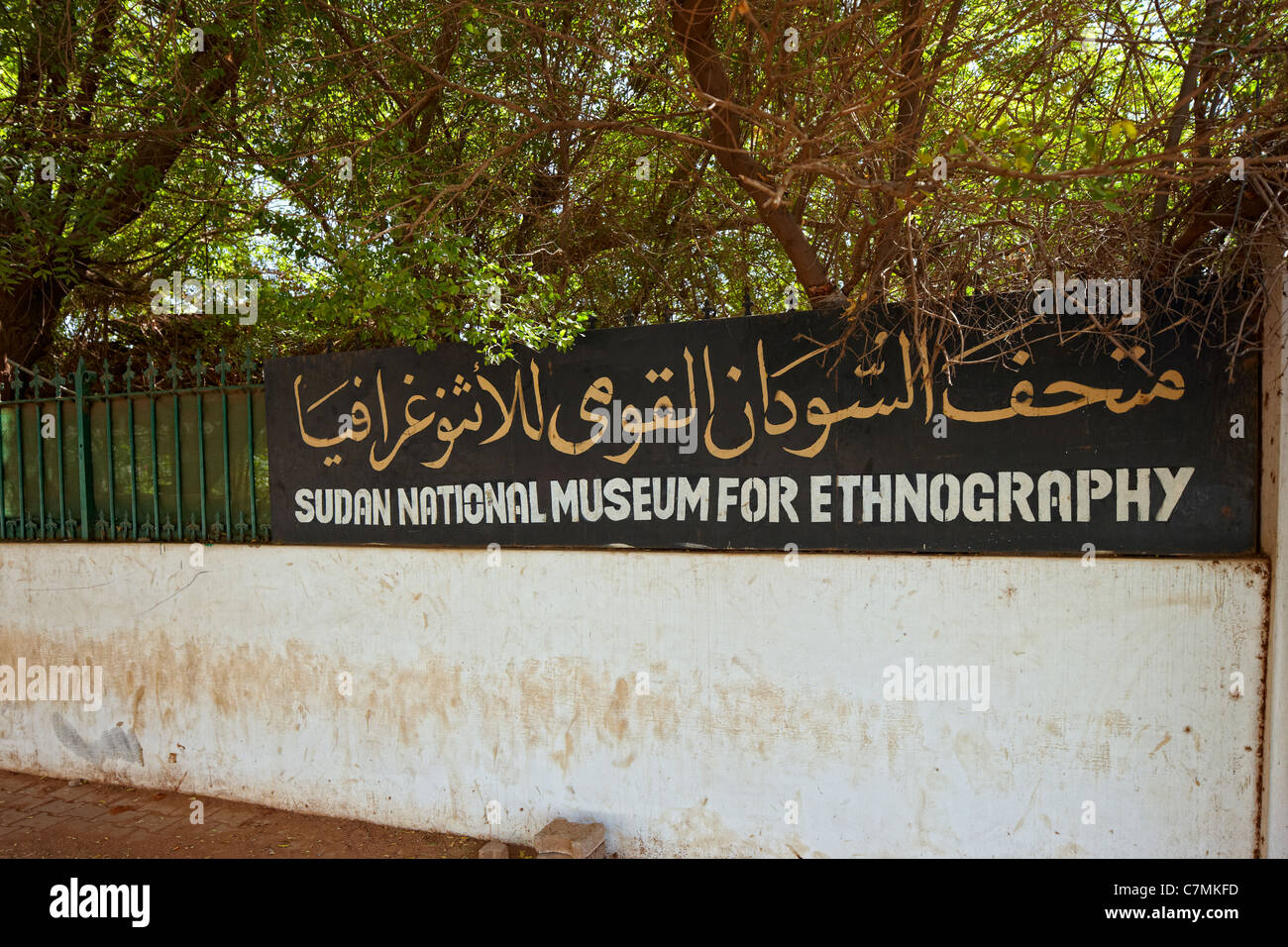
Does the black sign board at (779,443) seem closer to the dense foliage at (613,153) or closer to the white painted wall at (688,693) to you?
the white painted wall at (688,693)

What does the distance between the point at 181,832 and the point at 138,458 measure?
82.9 inches

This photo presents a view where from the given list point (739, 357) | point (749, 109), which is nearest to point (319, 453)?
point (739, 357)

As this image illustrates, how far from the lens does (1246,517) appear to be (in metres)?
2.59

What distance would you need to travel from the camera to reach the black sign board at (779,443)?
267 centimetres

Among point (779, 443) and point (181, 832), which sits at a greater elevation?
point (779, 443)

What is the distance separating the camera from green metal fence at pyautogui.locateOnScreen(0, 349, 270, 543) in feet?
13.7

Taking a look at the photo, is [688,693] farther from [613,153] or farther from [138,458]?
[138,458]

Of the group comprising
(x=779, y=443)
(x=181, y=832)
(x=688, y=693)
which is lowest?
(x=181, y=832)

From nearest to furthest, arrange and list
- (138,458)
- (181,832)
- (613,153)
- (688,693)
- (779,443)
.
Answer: (779,443), (688,693), (181,832), (138,458), (613,153)

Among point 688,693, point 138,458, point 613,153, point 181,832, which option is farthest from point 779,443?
point 138,458

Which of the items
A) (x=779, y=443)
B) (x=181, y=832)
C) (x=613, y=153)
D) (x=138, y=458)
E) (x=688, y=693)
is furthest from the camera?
(x=613, y=153)

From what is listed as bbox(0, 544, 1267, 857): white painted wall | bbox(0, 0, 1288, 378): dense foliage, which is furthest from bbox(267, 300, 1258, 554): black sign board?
bbox(0, 0, 1288, 378): dense foliage

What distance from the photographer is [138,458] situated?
4.46 m

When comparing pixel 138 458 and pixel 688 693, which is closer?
pixel 688 693
